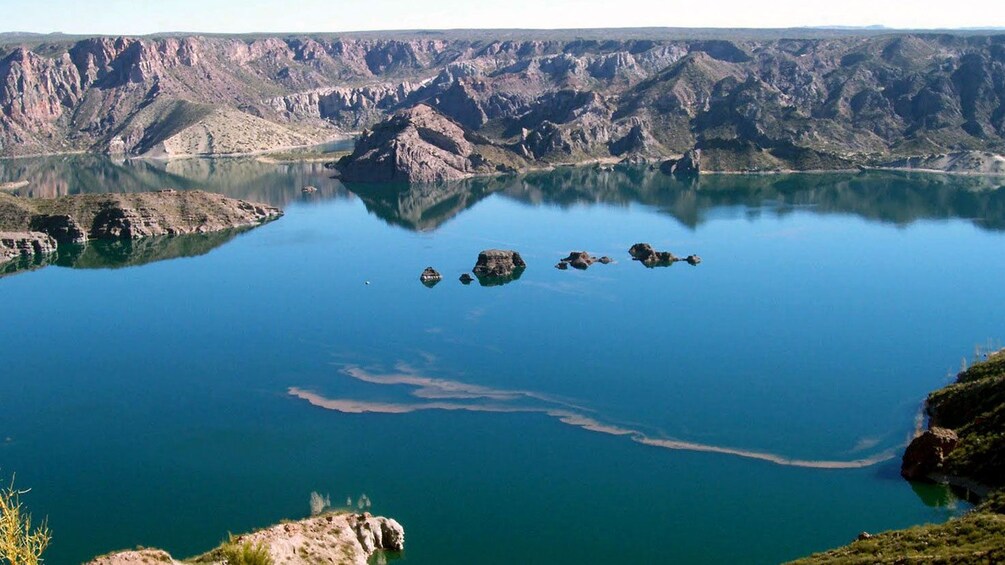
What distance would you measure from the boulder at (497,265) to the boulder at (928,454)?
248 ft

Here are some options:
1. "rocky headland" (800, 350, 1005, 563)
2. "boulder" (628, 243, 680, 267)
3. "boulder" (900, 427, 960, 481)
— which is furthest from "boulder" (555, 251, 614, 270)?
"boulder" (900, 427, 960, 481)

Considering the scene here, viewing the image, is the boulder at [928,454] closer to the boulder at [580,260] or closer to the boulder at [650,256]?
the boulder at [580,260]

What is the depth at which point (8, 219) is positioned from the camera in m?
167

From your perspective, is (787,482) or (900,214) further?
(900,214)

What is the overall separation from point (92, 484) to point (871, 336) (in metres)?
78.7

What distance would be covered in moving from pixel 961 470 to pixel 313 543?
44.5 metres

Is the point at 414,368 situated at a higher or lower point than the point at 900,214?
lower

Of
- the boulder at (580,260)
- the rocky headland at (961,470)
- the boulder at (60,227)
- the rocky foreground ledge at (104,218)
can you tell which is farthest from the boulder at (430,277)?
the boulder at (60,227)

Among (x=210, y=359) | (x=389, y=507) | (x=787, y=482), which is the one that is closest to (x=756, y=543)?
(x=787, y=482)

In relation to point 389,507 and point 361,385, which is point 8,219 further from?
point 389,507

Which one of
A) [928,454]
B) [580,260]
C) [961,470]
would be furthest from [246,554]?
[580,260]

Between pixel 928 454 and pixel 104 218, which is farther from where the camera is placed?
pixel 104 218

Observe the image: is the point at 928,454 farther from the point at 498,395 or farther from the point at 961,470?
the point at 498,395

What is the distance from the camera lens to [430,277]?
134m
